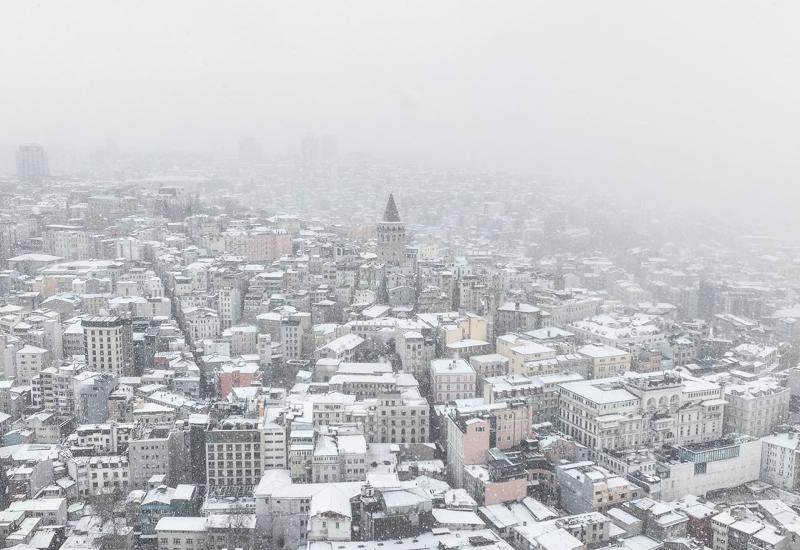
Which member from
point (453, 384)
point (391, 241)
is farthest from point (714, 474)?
point (391, 241)

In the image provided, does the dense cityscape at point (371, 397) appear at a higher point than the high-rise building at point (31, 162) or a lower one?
lower

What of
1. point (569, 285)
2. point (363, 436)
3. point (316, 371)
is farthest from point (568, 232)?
point (363, 436)

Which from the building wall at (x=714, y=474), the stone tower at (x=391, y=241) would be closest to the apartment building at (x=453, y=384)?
the building wall at (x=714, y=474)

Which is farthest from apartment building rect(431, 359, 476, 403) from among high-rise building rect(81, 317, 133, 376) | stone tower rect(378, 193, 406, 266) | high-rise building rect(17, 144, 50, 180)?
high-rise building rect(17, 144, 50, 180)

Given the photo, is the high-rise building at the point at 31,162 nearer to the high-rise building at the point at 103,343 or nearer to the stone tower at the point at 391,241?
the stone tower at the point at 391,241

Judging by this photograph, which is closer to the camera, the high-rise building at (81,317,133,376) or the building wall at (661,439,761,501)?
the building wall at (661,439,761,501)

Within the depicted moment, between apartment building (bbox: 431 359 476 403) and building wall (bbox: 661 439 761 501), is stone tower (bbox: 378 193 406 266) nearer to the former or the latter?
apartment building (bbox: 431 359 476 403)
